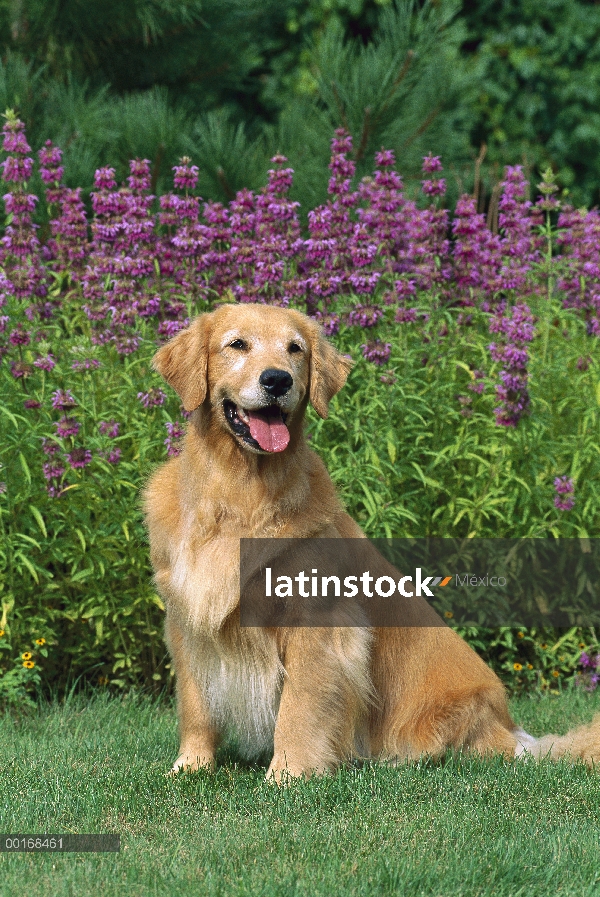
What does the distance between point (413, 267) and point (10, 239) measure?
1912mm

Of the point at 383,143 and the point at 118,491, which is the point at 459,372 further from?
the point at 383,143

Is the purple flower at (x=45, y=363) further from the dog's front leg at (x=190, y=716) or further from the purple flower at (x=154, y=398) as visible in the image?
the dog's front leg at (x=190, y=716)

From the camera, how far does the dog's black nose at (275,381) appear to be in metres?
3.52

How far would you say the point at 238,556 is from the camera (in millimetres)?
3625

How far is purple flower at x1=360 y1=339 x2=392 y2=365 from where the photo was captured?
4.85 m

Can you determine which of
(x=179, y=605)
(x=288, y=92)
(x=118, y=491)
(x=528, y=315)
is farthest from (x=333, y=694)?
(x=288, y=92)

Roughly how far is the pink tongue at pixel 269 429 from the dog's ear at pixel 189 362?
205mm

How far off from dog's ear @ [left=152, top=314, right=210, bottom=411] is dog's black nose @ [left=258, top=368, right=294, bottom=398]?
10.1 inches

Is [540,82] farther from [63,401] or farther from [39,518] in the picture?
[39,518]

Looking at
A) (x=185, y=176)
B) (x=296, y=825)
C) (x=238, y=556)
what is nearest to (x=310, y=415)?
(x=185, y=176)

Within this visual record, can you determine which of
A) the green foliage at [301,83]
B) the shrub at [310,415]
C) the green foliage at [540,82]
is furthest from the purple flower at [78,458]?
the green foliage at [540,82]

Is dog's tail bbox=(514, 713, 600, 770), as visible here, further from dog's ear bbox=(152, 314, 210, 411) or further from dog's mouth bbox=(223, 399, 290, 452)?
dog's ear bbox=(152, 314, 210, 411)

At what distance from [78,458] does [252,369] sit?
4.34 feet

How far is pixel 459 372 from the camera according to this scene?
5504 mm
